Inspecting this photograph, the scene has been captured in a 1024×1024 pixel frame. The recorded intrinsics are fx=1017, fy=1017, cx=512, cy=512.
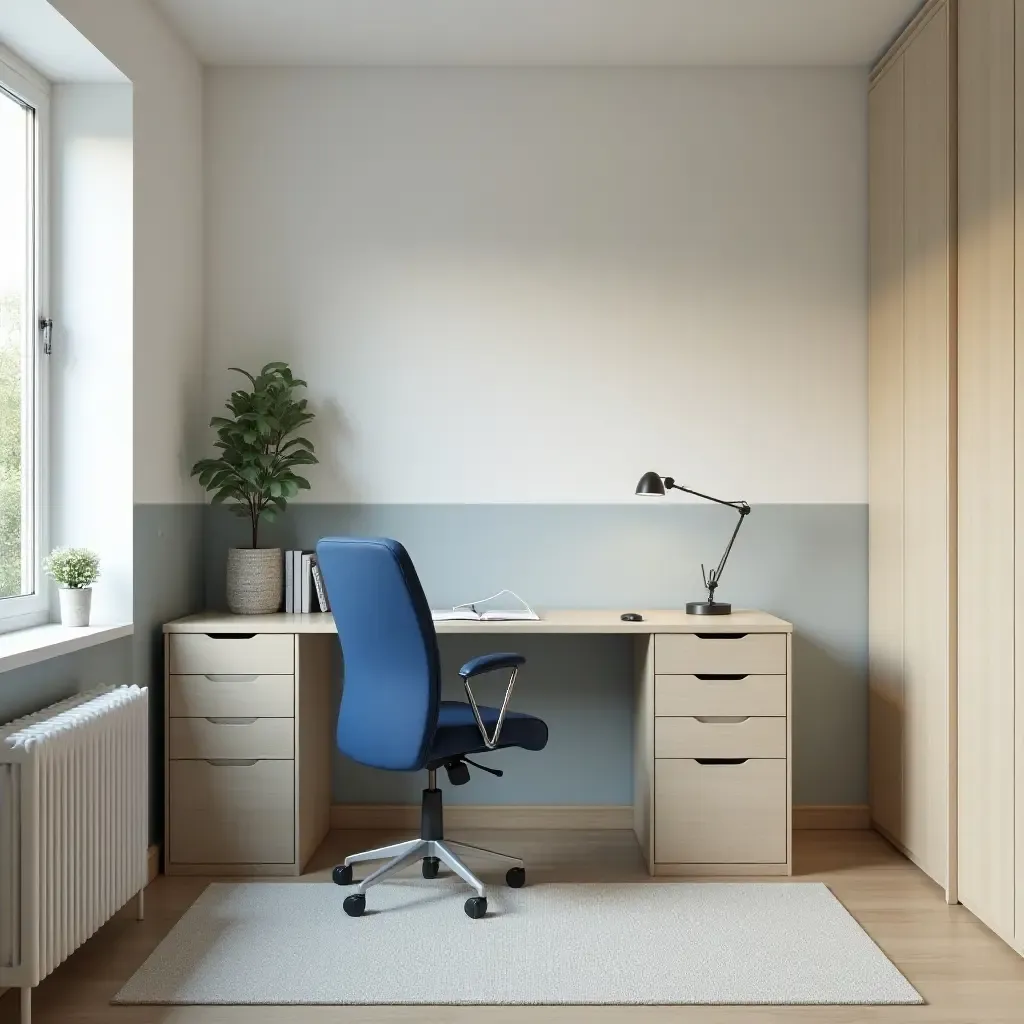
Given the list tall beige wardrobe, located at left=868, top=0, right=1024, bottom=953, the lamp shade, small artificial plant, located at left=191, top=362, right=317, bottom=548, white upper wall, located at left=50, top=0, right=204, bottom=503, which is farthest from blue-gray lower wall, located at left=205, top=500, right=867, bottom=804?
white upper wall, located at left=50, top=0, right=204, bottom=503

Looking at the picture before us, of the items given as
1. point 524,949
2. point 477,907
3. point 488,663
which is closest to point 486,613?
point 488,663

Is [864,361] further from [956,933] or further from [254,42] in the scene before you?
[254,42]

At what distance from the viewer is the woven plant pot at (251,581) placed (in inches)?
139

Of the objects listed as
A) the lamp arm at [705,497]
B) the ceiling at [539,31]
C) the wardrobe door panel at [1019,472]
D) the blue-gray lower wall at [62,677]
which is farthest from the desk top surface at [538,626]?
the ceiling at [539,31]

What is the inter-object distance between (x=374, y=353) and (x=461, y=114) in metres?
0.95

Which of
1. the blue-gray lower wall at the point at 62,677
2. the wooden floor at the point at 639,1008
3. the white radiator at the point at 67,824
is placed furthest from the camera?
the blue-gray lower wall at the point at 62,677

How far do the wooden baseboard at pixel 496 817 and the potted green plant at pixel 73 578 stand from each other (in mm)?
1299

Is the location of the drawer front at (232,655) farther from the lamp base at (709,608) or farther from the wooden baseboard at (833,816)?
the wooden baseboard at (833,816)

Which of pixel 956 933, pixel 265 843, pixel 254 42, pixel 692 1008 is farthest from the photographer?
pixel 254 42

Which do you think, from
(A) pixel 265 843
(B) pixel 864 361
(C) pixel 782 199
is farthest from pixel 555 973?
(C) pixel 782 199

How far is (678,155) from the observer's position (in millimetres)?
3803

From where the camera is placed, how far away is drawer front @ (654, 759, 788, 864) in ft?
10.7

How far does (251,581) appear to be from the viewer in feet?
11.6

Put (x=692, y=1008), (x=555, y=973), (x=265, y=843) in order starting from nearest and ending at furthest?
(x=692, y=1008) → (x=555, y=973) → (x=265, y=843)
